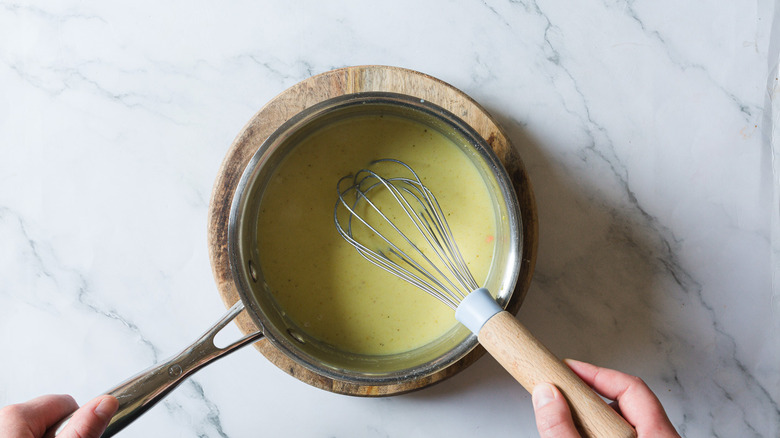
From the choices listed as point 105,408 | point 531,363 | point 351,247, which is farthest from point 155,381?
point 531,363

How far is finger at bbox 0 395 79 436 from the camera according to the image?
0.68m

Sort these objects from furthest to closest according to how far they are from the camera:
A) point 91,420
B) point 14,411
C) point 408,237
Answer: point 408,237 < point 14,411 < point 91,420

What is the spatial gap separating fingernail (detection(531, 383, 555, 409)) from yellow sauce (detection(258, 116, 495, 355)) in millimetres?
195

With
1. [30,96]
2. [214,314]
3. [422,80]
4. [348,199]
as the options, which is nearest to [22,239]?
[30,96]

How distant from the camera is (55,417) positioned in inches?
28.9

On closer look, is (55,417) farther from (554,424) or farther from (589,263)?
(589,263)

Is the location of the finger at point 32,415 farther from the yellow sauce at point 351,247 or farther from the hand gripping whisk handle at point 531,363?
the hand gripping whisk handle at point 531,363

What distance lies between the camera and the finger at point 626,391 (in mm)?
703

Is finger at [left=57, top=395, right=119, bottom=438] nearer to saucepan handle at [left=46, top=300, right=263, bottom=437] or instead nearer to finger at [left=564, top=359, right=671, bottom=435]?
saucepan handle at [left=46, top=300, right=263, bottom=437]

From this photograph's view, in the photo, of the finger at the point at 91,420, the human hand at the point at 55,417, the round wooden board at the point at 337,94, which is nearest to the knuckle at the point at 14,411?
the human hand at the point at 55,417

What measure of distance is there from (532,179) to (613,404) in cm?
35

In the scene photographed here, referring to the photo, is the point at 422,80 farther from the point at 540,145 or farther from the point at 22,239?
the point at 22,239

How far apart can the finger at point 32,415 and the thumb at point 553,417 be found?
0.61 meters

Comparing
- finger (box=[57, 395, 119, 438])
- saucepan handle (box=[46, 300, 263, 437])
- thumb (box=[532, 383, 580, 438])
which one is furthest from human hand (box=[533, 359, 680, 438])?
finger (box=[57, 395, 119, 438])
